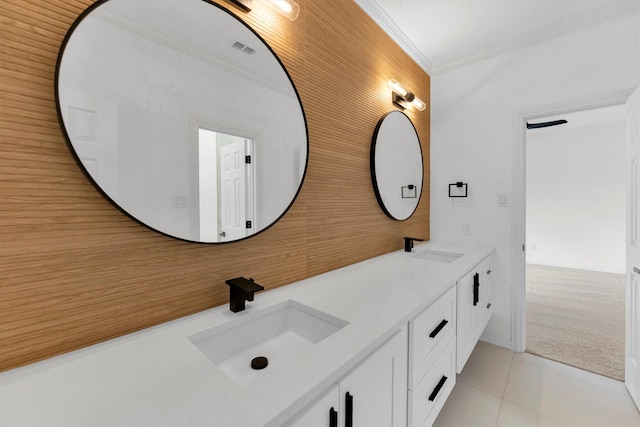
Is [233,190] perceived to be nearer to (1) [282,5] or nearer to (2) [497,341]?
(1) [282,5]

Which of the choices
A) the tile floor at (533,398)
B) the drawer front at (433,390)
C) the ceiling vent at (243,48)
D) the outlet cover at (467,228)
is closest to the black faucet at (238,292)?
the drawer front at (433,390)

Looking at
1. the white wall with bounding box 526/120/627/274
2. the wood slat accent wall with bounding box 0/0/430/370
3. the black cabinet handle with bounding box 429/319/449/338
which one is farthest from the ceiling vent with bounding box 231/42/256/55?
the white wall with bounding box 526/120/627/274

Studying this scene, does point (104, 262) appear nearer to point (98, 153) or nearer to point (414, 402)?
point (98, 153)

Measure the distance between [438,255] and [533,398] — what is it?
3.38ft

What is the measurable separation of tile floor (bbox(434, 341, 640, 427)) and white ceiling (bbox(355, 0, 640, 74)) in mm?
2489

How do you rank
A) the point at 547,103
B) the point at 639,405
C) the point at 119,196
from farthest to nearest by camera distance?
the point at 547,103
the point at 639,405
the point at 119,196

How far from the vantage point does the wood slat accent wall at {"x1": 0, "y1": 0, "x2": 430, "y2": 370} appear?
651mm

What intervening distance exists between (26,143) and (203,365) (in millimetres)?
693

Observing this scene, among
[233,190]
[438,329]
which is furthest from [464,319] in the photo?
[233,190]

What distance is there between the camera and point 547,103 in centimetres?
211

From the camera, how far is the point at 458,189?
2.51 metres

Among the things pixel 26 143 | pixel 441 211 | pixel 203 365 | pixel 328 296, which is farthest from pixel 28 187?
pixel 441 211

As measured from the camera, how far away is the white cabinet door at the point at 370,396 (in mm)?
630

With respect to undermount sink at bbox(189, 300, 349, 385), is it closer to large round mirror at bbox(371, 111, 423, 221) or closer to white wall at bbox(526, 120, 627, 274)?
large round mirror at bbox(371, 111, 423, 221)
